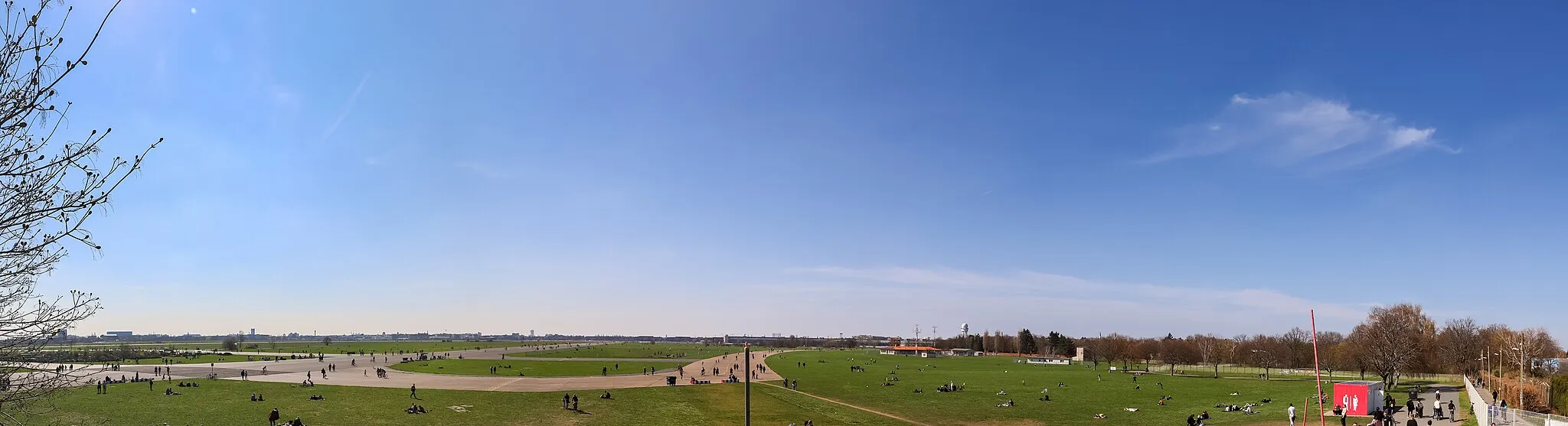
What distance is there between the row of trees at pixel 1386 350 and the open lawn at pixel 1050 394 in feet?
28.7

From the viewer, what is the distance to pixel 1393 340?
74875mm

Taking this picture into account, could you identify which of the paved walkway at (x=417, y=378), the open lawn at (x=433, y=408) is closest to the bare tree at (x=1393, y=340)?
the open lawn at (x=433, y=408)

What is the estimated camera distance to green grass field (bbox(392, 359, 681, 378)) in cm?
9319

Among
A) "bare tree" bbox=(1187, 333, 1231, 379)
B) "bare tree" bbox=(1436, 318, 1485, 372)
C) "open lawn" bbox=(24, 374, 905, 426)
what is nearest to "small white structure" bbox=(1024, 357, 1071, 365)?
"bare tree" bbox=(1187, 333, 1231, 379)

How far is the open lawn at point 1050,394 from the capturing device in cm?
5597

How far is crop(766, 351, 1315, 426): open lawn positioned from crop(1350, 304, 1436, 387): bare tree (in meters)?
7.02

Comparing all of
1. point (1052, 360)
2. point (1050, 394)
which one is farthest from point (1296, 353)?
point (1050, 394)

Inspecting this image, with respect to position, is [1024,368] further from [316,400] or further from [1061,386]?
[316,400]

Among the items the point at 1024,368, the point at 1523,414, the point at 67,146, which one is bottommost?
the point at 1024,368

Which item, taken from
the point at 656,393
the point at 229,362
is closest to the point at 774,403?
the point at 656,393

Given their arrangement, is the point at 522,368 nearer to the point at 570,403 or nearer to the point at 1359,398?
the point at 570,403

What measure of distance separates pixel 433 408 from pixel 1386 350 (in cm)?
9024

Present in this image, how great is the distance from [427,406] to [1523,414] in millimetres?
68811

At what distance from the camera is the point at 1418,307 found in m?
90.9
